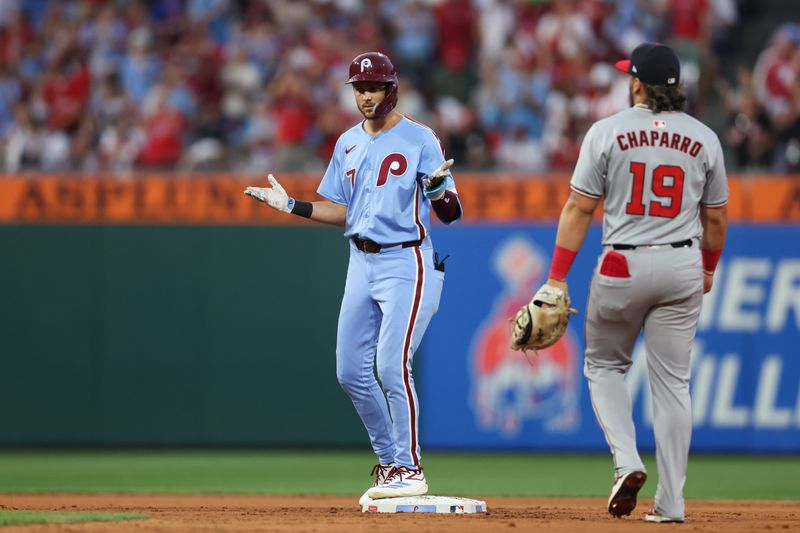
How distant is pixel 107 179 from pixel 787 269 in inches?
238

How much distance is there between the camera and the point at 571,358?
39.1 ft

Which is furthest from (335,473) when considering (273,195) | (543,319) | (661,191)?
(661,191)

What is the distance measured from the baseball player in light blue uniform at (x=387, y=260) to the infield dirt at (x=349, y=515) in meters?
0.50

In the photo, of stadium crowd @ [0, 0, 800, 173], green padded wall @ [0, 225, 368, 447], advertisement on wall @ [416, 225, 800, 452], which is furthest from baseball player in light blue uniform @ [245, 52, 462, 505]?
stadium crowd @ [0, 0, 800, 173]

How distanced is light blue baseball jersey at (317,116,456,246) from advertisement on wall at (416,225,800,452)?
15.6 ft

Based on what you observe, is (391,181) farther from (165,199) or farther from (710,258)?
(165,199)

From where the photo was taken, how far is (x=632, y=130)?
608cm

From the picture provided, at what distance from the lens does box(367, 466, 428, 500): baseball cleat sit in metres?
6.87

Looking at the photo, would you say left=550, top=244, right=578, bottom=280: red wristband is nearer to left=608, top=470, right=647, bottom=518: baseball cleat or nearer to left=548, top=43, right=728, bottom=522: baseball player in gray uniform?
left=548, top=43, right=728, bottom=522: baseball player in gray uniform

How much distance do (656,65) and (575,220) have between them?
0.77 m

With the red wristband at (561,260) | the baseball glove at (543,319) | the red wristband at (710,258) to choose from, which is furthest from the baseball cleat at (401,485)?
the red wristband at (710,258)

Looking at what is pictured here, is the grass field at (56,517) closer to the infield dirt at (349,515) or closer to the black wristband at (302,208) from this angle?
the infield dirt at (349,515)

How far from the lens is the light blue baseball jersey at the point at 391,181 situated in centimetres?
694

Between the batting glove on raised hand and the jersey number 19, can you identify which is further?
the batting glove on raised hand
